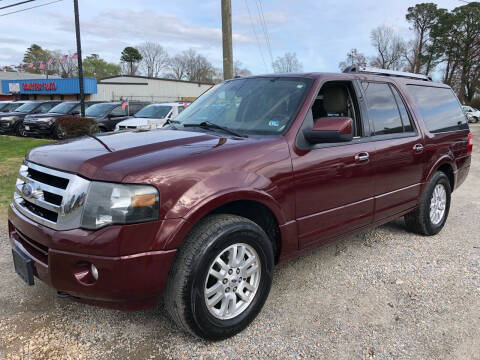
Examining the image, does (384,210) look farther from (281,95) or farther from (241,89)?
(241,89)

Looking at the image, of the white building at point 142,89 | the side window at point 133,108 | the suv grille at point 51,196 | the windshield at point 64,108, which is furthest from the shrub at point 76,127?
the white building at point 142,89

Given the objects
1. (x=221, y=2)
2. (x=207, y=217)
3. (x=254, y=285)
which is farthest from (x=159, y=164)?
(x=221, y=2)

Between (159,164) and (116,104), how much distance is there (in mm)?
13643

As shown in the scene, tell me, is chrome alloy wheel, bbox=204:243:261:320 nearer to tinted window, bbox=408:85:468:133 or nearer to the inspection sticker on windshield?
the inspection sticker on windshield

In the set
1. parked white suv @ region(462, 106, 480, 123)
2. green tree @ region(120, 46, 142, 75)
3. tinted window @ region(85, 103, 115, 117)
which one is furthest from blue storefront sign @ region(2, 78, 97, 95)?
green tree @ region(120, 46, 142, 75)

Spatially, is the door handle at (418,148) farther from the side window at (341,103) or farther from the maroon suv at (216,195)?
the side window at (341,103)

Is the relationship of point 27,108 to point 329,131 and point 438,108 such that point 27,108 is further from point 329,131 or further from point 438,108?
point 329,131

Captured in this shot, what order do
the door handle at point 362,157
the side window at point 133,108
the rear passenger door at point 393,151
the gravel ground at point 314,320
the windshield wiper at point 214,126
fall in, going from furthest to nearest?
the side window at point 133,108 → the rear passenger door at point 393,151 → the door handle at point 362,157 → the windshield wiper at point 214,126 → the gravel ground at point 314,320

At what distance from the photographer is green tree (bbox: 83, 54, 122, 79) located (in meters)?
86.6

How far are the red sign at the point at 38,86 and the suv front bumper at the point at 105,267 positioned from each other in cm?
4730

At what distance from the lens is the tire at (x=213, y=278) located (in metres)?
2.41

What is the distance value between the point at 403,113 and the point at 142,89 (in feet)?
156

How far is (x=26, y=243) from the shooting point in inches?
105

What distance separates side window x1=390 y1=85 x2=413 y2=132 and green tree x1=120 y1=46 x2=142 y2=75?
91311 millimetres
